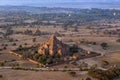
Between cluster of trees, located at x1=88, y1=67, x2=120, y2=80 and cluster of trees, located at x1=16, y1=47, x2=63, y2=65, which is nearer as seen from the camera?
cluster of trees, located at x1=88, y1=67, x2=120, y2=80

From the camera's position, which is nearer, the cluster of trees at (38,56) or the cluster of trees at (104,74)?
the cluster of trees at (104,74)

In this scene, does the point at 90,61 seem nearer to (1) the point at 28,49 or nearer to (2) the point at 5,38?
(1) the point at 28,49

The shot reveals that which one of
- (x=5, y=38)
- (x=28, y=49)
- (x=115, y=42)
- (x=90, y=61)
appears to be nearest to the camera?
(x=90, y=61)

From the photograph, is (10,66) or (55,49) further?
(55,49)

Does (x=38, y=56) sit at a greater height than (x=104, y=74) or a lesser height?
lesser

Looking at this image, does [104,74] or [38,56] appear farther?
[38,56]

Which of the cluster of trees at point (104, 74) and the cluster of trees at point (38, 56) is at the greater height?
the cluster of trees at point (104, 74)

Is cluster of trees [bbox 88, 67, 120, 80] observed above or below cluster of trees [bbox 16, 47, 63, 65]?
above

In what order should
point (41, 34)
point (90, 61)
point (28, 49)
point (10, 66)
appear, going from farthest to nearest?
point (41, 34) → point (28, 49) → point (90, 61) → point (10, 66)

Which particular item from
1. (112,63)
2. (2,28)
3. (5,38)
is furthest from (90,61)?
(2,28)

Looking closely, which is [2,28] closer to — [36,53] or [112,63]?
[36,53]
